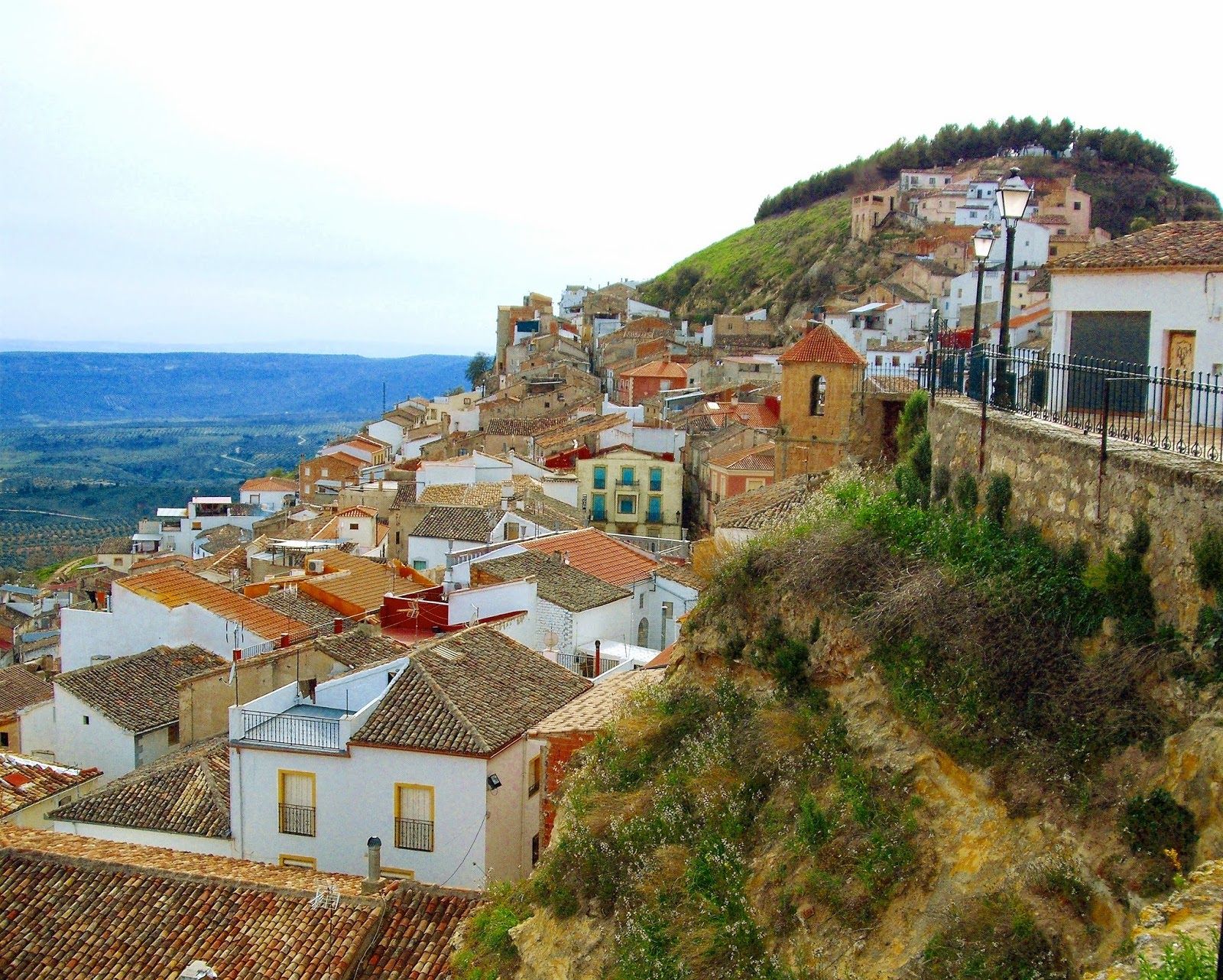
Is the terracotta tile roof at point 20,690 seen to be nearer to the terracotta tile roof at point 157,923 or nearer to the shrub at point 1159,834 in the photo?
the terracotta tile roof at point 157,923

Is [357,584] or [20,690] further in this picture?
[20,690]

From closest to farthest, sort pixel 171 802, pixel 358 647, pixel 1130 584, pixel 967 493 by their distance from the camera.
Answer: pixel 1130 584, pixel 967 493, pixel 171 802, pixel 358 647

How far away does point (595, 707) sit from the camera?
53.3ft

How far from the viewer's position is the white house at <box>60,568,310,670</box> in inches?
960

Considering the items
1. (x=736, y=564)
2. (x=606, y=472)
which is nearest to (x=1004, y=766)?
(x=736, y=564)

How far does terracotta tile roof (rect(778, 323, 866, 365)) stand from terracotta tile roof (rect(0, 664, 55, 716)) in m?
18.7

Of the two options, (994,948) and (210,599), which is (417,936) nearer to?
(994,948)

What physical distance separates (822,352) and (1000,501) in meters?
19.5

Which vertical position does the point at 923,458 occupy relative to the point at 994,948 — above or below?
above

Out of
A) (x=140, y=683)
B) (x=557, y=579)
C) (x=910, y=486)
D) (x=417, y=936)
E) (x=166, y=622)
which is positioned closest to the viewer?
(x=910, y=486)

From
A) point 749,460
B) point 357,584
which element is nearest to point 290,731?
point 357,584

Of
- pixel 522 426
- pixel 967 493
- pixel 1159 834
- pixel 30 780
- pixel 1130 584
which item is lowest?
pixel 30 780

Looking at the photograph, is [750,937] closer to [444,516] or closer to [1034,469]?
[1034,469]

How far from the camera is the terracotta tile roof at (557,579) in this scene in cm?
2383
